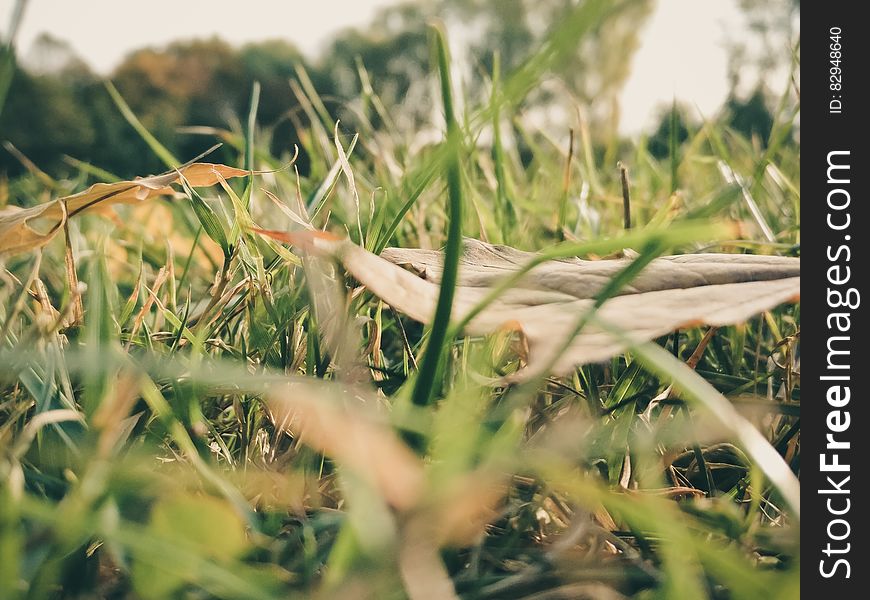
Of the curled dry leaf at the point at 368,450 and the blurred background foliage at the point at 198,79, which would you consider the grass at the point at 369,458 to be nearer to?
the curled dry leaf at the point at 368,450

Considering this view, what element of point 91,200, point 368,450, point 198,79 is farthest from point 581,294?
point 198,79

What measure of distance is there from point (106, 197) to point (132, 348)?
0.08 meters

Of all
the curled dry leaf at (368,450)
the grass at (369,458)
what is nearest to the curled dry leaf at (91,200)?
the grass at (369,458)

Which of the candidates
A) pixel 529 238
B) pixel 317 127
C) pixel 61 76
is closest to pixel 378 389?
pixel 529 238

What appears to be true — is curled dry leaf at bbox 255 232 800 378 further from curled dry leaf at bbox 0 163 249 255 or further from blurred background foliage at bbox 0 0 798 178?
blurred background foliage at bbox 0 0 798 178

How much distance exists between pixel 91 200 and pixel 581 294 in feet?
0.81

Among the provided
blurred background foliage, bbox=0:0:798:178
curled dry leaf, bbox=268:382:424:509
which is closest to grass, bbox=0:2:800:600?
curled dry leaf, bbox=268:382:424:509

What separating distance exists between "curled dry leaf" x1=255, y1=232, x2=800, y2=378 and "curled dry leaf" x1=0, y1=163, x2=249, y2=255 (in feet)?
0.28

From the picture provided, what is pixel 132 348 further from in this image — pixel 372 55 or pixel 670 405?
pixel 372 55

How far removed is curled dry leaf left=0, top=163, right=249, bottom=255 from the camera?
0.28m

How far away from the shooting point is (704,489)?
0.27 m

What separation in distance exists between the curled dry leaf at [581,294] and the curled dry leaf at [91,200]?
0.28 ft

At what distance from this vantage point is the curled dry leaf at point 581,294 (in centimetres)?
20

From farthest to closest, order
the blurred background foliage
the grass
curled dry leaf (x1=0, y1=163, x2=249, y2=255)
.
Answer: the blurred background foliage → curled dry leaf (x1=0, y1=163, x2=249, y2=255) → the grass
